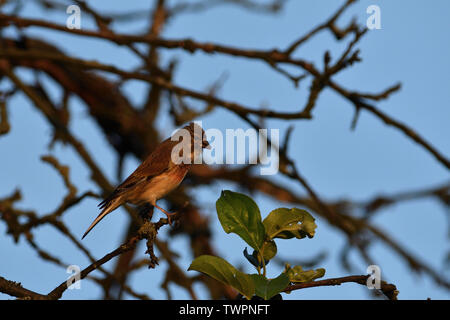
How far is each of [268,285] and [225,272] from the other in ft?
0.58

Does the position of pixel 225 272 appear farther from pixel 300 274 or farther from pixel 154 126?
pixel 154 126

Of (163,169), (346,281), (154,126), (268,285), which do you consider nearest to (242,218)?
(268,285)

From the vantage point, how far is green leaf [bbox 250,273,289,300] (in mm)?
2184

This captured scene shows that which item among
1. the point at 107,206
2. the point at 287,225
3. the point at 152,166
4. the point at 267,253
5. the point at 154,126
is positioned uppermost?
the point at 154,126

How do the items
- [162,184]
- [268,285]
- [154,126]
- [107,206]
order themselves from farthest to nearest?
[154,126], [162,184], [107,206], [268,285]

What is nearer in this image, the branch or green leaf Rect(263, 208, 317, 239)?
the branch

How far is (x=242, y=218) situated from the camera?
7.84ft

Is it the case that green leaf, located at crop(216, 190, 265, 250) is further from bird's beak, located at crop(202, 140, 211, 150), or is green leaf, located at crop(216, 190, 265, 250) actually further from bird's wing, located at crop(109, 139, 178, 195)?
bird's beak, located at crop(202, 140, 211, 150)

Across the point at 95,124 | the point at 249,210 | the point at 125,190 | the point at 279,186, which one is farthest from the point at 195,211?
the point at 249,210

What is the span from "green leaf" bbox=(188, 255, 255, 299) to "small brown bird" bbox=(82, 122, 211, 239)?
2.29 m

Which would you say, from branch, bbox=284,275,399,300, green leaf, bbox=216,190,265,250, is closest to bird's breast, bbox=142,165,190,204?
green leaf, bbox=216,190,265,250

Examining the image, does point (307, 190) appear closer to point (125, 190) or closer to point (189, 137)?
point (189, 137)

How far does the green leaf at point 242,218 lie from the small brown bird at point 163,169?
2.20 metres

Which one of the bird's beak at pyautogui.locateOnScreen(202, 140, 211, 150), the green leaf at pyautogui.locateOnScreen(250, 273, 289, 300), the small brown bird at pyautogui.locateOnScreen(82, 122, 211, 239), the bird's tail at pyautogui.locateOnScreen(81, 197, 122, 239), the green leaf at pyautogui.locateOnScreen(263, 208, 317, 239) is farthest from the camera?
the bird's beak at pyautogui.locateOnScreen(202, 140, 211, 150)
